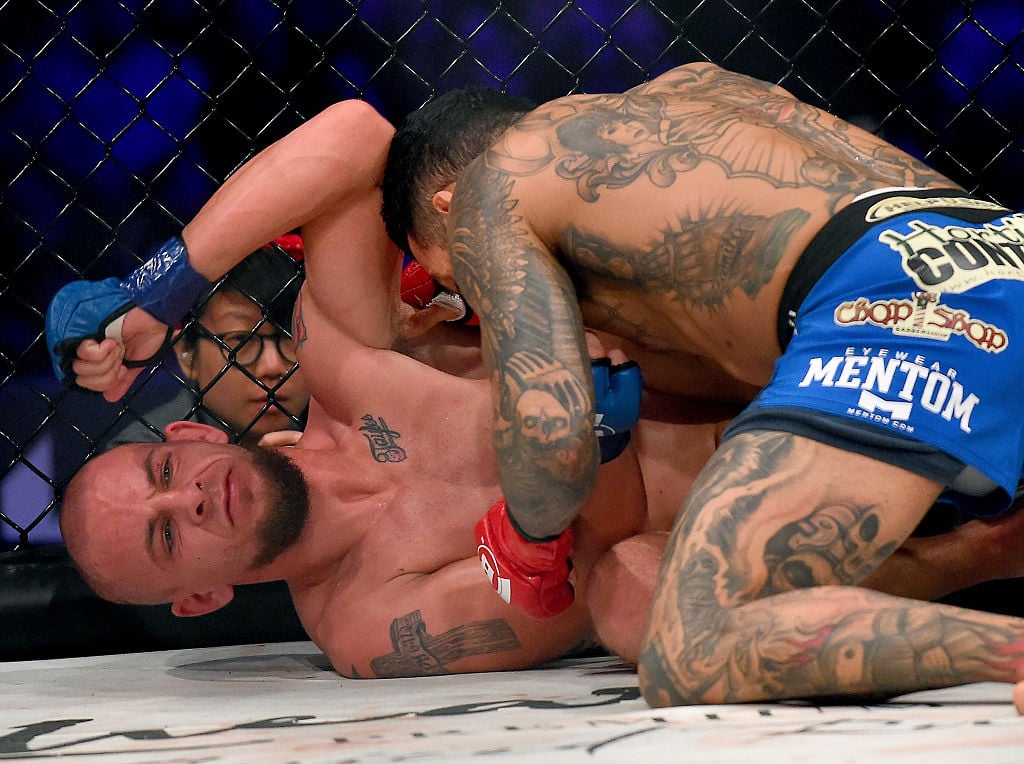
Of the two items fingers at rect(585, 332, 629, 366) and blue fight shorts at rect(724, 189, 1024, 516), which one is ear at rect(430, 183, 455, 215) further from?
blue fight shorts at rect(724, 189, 1024, 516)

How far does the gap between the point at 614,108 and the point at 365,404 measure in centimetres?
72

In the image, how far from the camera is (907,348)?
3.37ft

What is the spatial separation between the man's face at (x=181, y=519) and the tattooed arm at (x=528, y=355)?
576mm

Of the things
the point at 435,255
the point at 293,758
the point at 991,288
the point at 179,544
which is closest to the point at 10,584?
the point at 179,544

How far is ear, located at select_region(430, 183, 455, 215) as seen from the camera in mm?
1414

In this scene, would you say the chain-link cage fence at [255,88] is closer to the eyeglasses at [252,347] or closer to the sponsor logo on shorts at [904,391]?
the eyeglasses at [252,347]

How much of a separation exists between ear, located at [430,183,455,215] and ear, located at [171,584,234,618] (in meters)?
0.74

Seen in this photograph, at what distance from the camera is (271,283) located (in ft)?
6.77

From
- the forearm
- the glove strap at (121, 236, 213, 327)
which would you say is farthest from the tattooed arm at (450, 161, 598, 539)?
the glove strap at (121, 236, 213, 327)

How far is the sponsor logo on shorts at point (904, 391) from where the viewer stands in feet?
3.32

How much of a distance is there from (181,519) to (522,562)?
632 mm

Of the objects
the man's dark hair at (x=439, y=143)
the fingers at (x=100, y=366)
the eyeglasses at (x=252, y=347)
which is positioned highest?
the man's dark hair at (x=439, y=143)

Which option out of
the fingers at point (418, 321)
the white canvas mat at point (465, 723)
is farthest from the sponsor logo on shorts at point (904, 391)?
the fingers at point (418, 321)

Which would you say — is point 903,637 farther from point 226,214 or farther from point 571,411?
point 226,214
